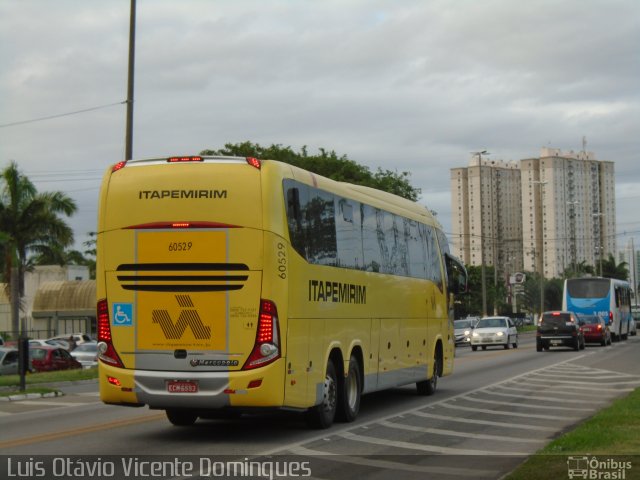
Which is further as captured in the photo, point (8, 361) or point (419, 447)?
point (8, 361)

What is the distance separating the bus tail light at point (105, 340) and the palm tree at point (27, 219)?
35815 mm

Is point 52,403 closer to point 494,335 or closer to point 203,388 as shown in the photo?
point 203,388

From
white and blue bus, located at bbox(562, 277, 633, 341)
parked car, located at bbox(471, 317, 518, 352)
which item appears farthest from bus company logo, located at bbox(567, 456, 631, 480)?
white and blue bus, located at bbox(562, 277, 633, 341)

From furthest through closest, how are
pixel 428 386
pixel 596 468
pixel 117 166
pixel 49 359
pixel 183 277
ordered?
pixel 49 359
pixel 428 386
pixel 117 166
pixel 183 277
pixel 596 468

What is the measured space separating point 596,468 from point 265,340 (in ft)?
14.9

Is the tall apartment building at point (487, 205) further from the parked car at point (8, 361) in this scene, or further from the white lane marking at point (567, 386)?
the white lane marking at point (567, 386)

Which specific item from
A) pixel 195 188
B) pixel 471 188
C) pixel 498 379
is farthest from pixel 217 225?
pixel 471 188

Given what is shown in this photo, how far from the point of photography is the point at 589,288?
5575 centimetres

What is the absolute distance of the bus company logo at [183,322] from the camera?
1303 centimetres

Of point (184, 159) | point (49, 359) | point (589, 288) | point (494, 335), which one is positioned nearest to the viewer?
point (184, 159)

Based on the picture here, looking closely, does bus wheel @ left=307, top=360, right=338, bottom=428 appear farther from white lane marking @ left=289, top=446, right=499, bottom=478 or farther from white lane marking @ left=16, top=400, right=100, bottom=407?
white lane marking @ left=16, top=400, right=100, bottom=407

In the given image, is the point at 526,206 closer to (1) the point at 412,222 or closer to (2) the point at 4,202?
(2) the point at 4,202

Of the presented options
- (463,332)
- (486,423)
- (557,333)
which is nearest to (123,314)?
(486,423)

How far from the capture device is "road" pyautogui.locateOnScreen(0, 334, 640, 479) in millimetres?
11727
